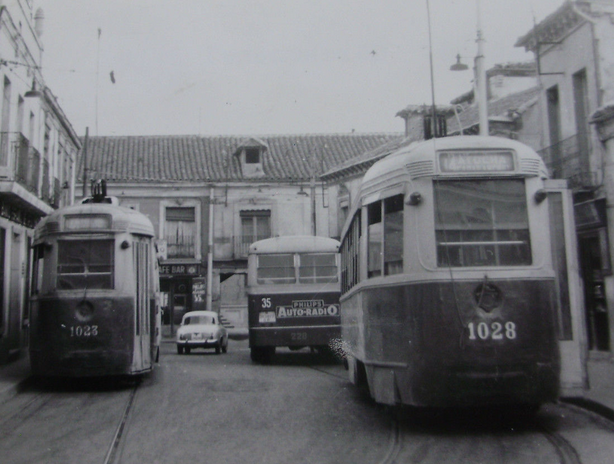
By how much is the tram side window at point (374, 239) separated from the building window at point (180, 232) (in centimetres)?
3421

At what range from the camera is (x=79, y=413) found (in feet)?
34.0

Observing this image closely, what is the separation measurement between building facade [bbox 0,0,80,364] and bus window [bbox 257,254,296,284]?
19.0 ft

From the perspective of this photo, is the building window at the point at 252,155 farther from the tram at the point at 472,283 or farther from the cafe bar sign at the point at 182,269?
the tram at the point at 472,283

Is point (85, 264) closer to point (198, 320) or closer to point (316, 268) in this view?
point (316, 268)

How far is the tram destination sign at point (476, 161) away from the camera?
8188mm

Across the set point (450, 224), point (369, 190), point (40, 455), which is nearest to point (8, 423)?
point (40, 455)

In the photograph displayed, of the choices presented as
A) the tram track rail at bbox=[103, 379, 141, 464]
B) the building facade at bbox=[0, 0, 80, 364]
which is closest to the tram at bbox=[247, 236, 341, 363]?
the building facade at bbox=[0, 0, 80, 364]

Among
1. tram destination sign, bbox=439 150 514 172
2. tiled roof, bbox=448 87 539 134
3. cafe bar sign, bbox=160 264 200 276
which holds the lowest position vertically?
tram destination sign, bbox=439 150 514 172

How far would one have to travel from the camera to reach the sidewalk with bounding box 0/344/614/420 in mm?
9247

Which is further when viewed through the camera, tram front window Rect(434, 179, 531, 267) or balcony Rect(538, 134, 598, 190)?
balcony Rect(538, 134, 598, 190)

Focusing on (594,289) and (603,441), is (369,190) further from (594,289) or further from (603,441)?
(594,289)

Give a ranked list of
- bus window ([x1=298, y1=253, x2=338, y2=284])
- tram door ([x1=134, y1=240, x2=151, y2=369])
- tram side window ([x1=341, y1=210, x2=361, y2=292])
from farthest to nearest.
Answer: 1. bus window ([x1=298, y1=253, x2=338, y2=284])
2. tram door ([x1=134, y1=240, x2=151, y2=369])
3. tram side window ([x1=341, y1=210, x2=361, y2=292])

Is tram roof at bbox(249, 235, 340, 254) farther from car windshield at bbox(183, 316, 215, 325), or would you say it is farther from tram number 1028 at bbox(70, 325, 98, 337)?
car windshield at bbox(183, 316, 215, 325)

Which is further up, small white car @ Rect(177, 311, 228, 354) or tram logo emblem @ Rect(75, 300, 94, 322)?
tram logo emblem @ Rect(75, 300, 94, 322)
